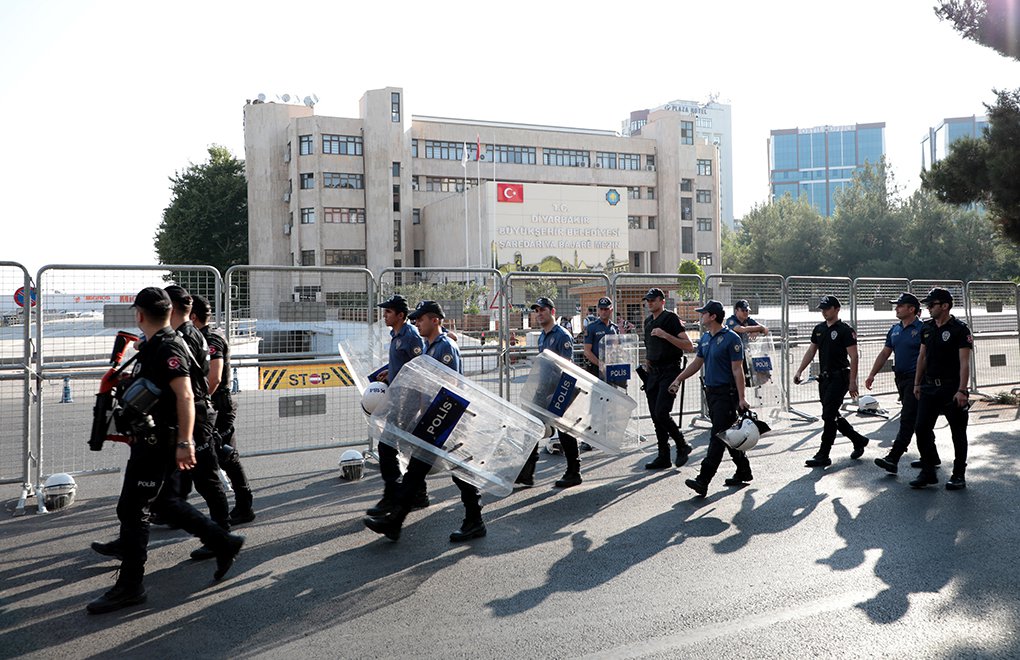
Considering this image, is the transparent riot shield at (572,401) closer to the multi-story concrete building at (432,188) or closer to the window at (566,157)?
the multi-story concrete building at (432,188)

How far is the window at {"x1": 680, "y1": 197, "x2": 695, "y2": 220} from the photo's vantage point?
3174 inches

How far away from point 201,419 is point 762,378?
8.05 metres

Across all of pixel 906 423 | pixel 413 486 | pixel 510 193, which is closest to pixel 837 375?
pixel 906 423

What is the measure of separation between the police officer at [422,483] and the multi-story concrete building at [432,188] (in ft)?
185

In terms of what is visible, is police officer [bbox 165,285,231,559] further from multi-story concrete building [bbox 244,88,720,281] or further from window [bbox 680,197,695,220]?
window [bbox 680,197,695,220]

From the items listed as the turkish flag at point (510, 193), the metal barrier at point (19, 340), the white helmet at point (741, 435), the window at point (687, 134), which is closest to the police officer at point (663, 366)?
the white helmet at point (741, 435)

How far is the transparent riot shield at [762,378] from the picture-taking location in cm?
1140

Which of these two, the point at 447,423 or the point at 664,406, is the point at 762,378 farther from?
the point at 447,423

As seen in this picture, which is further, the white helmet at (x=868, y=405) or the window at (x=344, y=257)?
the window at (x=344, y=257)

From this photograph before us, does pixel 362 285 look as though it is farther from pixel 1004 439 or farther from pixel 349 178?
pixel 349 178

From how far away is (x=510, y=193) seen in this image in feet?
216

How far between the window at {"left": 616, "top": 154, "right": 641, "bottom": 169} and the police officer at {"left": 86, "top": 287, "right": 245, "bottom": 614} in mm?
74975

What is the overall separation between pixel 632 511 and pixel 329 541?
2700 millimetres

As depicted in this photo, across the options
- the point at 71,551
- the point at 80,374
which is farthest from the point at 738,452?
the point at 80,374
